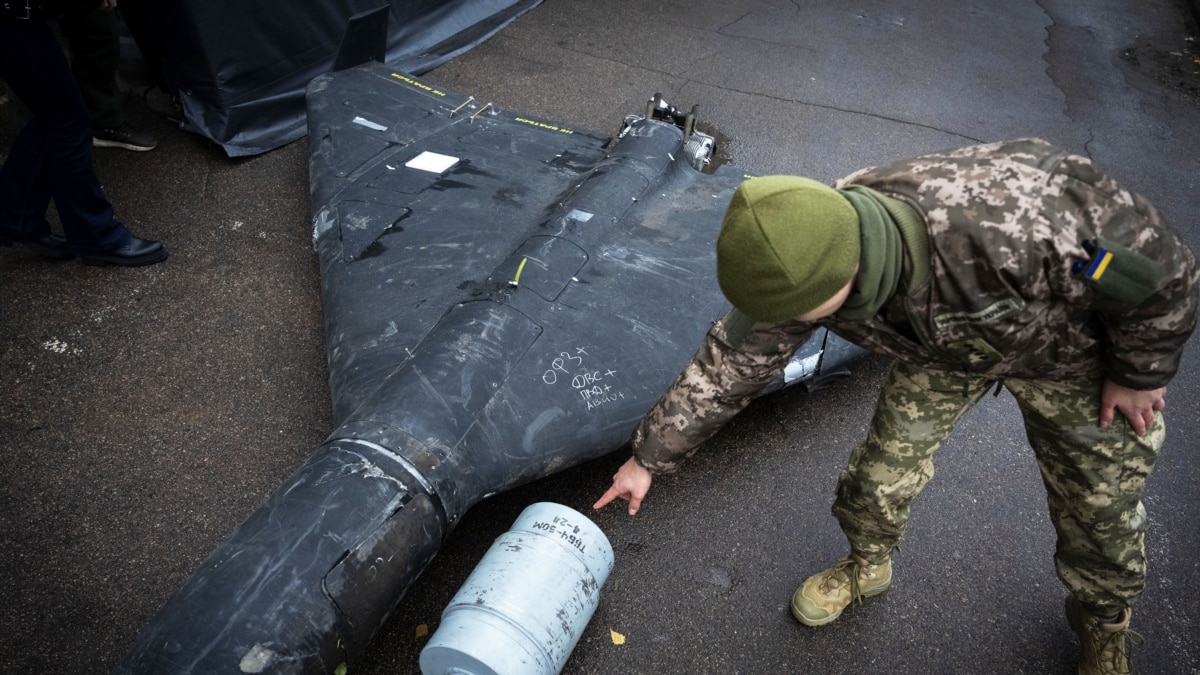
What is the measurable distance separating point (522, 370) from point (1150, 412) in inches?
67.1

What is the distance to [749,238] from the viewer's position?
153 cm

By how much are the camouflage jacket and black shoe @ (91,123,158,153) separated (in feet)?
14.6

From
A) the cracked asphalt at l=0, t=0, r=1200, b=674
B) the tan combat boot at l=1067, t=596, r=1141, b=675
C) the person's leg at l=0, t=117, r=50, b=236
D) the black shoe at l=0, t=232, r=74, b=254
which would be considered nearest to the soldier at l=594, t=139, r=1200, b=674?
the tan combat boot at l=1067, t=596, r=1141, b=675

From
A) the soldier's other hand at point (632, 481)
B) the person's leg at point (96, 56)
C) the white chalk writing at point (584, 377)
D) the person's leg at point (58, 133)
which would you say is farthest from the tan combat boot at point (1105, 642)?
the person's leg at point (96, 56)

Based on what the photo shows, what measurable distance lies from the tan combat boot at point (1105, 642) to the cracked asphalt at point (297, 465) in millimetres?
160

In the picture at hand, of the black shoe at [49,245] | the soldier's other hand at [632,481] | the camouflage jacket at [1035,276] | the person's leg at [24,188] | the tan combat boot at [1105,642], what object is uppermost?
the camouflage jacket at [1035,276]

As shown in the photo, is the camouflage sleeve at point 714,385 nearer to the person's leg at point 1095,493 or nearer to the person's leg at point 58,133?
the person's leg at point 1095,493

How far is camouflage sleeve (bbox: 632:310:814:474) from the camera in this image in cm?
195

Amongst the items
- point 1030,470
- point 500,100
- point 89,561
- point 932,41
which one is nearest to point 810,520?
point 1030,470

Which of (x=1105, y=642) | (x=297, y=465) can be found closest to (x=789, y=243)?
(x=1105, y=642)

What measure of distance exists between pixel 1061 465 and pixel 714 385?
95 centimetres

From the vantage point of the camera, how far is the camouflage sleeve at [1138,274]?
5.13 feet

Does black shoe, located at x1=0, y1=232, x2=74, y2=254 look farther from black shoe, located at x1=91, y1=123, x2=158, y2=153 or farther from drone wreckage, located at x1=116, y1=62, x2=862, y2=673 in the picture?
drone wreckage, located at x1=116, y1=62, x2=862, y2=673

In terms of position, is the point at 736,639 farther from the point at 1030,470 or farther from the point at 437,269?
the point at 437,269
